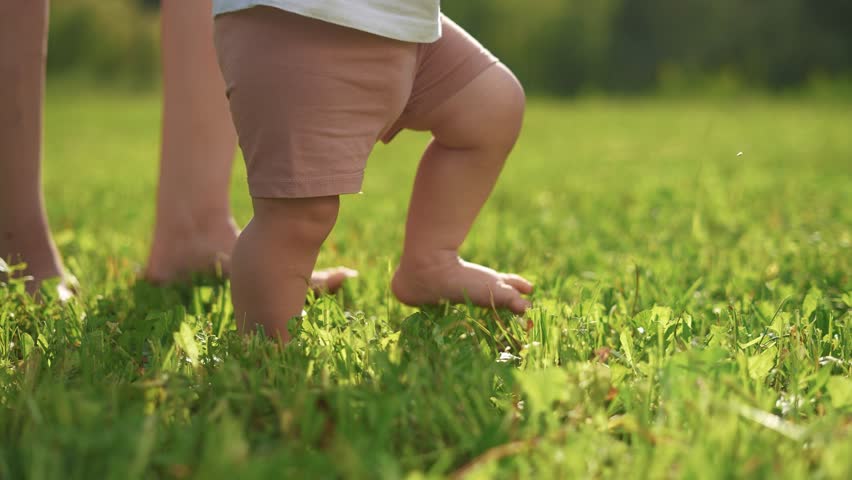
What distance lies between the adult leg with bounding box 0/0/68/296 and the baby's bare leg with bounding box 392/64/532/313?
793 mm

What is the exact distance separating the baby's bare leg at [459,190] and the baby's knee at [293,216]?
30cm

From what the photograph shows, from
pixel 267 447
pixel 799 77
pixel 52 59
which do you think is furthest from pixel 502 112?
pixel 52 59

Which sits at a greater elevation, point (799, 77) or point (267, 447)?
point (267, 447)

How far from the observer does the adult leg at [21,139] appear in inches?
73.7

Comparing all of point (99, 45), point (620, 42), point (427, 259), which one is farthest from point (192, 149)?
point (99, 45)

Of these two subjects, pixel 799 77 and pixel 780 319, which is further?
pixel 799 77

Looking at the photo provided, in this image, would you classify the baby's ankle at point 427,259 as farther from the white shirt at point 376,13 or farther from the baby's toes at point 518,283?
the white shirt at point 376,13

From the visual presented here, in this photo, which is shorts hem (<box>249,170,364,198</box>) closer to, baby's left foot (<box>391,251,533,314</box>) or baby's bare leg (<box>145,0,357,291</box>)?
baby's left foot (<box>391,251,533,314</box>)

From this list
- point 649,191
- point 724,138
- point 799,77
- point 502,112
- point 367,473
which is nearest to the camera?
point 367,473

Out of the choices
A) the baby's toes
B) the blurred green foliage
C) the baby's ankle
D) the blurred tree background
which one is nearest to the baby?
the baby's ankle

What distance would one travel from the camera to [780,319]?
1.38 meters

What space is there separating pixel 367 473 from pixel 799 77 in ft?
46.4

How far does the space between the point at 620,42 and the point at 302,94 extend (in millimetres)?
15273

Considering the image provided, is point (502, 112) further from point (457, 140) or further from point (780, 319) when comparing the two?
point (780, 319)
